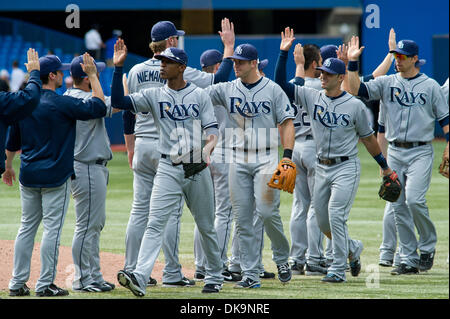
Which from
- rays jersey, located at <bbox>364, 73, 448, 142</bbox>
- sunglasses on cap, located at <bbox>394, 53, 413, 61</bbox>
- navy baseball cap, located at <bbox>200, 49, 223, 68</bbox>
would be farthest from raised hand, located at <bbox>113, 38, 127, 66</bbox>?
sunglasses on cap, located at <bbox>394, 53, 413, 61</bbox>

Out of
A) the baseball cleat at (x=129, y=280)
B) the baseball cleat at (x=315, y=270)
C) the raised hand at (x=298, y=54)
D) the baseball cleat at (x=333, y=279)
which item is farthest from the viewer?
the baseball cleat at (x=315, y=270)

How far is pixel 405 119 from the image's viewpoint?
290 inches

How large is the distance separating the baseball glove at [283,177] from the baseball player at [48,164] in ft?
4.46

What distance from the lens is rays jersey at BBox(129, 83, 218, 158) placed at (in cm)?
595

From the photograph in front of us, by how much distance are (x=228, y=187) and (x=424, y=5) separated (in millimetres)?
17772

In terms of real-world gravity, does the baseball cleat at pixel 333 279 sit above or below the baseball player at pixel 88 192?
below

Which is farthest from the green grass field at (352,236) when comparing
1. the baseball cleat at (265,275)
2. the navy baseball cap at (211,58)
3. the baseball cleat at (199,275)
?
the navy baseball cap at (211,58)

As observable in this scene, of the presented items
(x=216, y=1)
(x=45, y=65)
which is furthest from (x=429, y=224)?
(x=216, y=1)

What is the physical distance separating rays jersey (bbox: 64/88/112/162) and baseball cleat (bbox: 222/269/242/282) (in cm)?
149

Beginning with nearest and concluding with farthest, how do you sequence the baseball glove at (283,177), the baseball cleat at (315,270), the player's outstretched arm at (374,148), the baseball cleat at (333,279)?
the baseball glove at (283,177) < the baseball cleat at (333,279) < the player's outstretched arm at (374,148) < the baseball cleat at (315,270)

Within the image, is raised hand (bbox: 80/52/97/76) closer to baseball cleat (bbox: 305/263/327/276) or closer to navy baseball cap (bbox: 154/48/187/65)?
navy baseball cap (bbox: 154/48/187/65)

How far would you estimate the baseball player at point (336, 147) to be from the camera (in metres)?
6.71

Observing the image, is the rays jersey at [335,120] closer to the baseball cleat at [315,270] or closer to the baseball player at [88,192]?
the baseball cleat at [315,270]

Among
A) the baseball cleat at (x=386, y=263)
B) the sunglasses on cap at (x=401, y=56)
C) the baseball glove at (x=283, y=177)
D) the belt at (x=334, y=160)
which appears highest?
the sunglasses on cap at (x=401, y=56)
